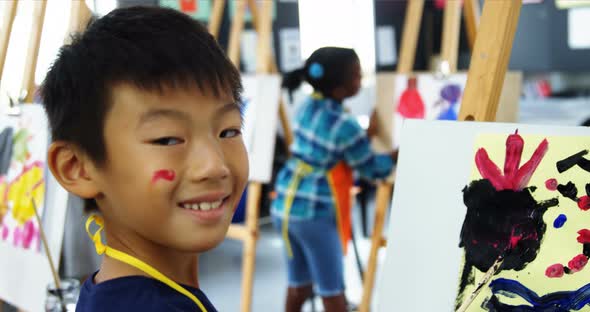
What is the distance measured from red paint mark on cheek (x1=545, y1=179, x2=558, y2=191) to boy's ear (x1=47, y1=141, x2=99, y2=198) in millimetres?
621

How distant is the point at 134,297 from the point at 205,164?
0.59ft

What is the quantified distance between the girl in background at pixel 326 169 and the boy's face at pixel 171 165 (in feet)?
4.58

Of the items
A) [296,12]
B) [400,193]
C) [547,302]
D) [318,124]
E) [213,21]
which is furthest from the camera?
[296,12]

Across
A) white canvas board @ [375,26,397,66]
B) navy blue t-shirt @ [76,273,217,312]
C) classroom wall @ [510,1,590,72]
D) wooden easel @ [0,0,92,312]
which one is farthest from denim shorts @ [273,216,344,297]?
white canvas board @ [375,26,397,66]

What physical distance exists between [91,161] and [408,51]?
178cm

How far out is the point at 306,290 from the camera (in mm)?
2502

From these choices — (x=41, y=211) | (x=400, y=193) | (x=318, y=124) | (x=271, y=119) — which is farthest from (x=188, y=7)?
(x=400, y=193)

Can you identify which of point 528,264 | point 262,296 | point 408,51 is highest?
point 408,51

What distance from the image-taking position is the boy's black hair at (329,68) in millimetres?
2264

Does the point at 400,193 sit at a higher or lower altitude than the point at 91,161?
lower

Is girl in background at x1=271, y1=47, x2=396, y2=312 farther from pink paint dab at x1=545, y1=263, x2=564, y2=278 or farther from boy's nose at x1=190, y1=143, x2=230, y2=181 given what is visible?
boy's nose at x1=190, y1=143, x2=230, y2=181

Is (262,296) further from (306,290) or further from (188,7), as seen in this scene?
(188,7)

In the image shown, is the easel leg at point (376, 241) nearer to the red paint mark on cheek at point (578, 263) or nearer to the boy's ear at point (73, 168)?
the red paint mark on cheek at point (578, 263)

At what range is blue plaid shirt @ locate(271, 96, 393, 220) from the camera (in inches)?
87.5
